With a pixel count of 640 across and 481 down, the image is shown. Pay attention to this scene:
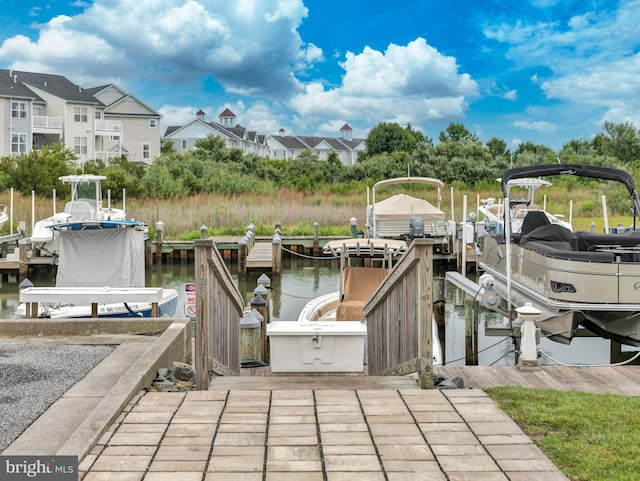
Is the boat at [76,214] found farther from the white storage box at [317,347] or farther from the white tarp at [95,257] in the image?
the white storage box at [317,347]

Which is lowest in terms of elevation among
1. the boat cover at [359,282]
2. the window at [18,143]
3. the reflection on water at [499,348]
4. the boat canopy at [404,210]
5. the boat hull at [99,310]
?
the reflection on water at [499,348]

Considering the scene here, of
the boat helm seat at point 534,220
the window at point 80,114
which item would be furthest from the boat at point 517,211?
the window at point 80,114

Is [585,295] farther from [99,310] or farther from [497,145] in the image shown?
[497,145]

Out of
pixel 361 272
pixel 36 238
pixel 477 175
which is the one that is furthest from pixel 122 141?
pixel 361 272

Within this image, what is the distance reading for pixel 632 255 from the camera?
12656 millimetres

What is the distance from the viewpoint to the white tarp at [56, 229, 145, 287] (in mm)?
16344

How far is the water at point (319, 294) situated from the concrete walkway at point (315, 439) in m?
6.85

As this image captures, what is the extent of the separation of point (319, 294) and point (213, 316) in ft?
55.4

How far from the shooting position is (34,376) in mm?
7230

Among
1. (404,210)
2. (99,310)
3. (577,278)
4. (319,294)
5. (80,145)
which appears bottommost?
(319,294)

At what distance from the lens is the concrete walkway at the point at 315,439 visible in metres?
4.71

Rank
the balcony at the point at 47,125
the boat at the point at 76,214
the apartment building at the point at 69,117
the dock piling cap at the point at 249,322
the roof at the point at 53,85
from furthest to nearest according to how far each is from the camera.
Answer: the roof at the point at 53,85, the balcony at the point at 47,125, the apartment building at the point at 69,117, the boat at the point at 76,214, the dock piling cap at the point at 249,322

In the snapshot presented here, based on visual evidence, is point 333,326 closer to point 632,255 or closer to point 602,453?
point 602,453

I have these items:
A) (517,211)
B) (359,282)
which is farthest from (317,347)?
(517,211)
